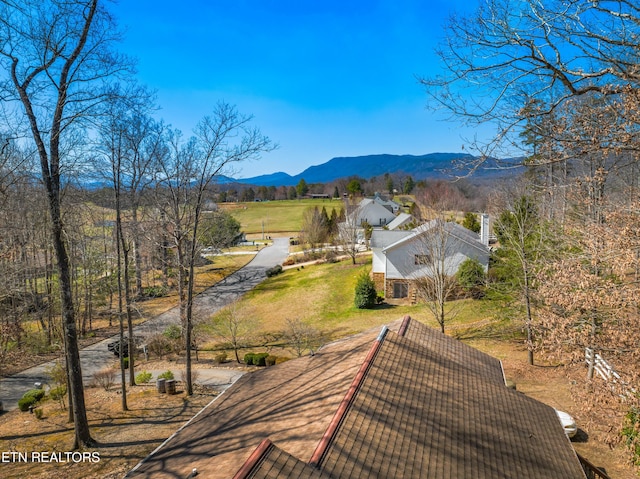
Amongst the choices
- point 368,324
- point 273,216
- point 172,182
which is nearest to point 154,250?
point 172,182

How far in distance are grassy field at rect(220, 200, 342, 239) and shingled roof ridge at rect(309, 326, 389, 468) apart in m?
66.8

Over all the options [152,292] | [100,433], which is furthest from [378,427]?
[152,292]

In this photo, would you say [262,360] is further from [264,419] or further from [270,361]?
[264,419]

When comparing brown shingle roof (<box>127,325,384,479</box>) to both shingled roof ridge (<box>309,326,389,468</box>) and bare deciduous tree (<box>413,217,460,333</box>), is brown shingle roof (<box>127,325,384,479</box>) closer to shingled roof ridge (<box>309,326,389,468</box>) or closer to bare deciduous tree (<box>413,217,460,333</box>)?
shingled roof ridge (<box>309,326,389,468</box>)

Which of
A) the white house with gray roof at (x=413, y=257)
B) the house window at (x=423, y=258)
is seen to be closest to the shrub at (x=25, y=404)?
the house window at (x=423, y=258)

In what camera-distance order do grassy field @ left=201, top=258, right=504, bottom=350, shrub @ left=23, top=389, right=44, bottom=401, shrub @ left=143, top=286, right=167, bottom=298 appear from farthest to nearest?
shrub @ left=143, top=286, right=167, bottom=298
grassy field @ left=201, top=258, right=504, bottom=350
shrub @ left=23, top=389, right=44, bottom=401

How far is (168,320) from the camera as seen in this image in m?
30.5

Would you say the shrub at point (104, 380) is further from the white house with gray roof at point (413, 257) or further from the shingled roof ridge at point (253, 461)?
the white house with gray roof at point (413, 257)

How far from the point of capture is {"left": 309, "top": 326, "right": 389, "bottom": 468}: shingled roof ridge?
609 cm

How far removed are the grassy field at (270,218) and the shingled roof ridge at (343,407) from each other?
66836 millimetres

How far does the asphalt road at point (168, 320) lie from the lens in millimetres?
20203

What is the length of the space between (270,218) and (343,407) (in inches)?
3718

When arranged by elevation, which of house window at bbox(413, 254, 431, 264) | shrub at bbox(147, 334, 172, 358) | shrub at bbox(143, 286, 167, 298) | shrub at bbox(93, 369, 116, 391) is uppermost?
house window at bbox(413, 254, 431, 264)

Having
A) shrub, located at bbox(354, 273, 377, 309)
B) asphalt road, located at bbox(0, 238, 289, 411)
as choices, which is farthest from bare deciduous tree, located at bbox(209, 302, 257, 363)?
shrub, located at bbox(354, 273, 377, 309)
